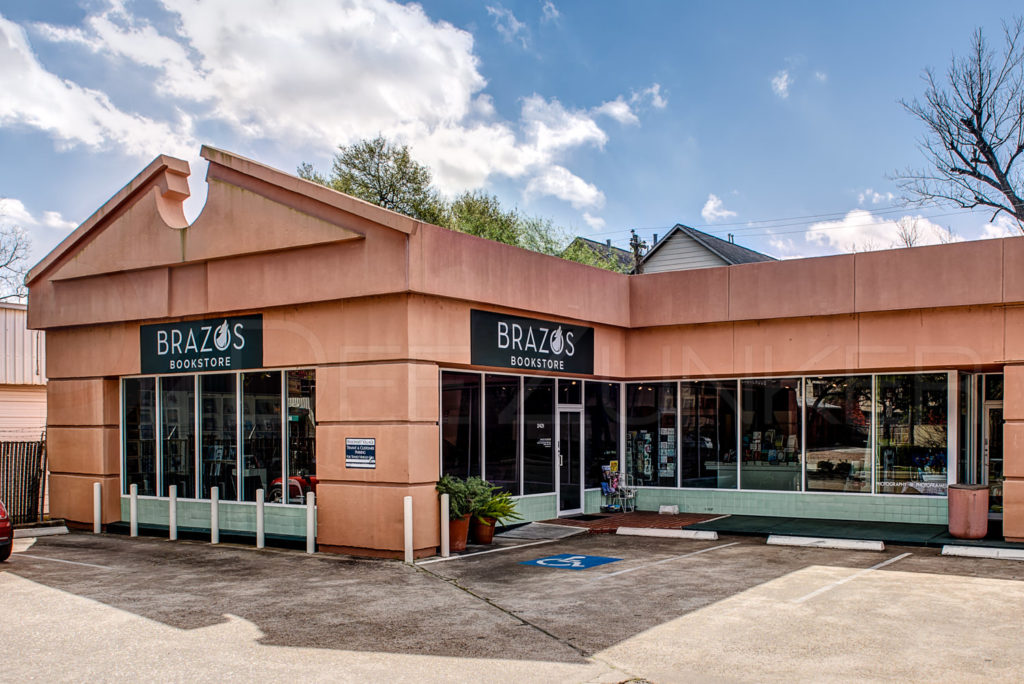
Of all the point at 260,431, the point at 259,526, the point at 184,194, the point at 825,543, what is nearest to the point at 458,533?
the point at 259,526

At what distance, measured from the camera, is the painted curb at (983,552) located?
13.2 meters

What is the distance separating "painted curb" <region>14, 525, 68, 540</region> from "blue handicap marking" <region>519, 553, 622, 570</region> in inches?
388

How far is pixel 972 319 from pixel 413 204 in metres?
30.6

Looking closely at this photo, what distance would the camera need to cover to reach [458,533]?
46.0 ft

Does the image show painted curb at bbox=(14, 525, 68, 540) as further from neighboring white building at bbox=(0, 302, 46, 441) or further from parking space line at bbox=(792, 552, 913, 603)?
parking space line at bbox=(792, 552, 913, 603)

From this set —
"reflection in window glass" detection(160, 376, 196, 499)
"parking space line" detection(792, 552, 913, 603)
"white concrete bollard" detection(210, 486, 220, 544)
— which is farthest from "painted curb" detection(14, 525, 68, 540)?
"parking space line" detection(792, 552, 913, 603)

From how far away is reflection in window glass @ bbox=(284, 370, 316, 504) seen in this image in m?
14.8

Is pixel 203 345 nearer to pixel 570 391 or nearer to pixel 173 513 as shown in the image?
pixel 173 513

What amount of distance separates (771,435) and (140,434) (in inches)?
490

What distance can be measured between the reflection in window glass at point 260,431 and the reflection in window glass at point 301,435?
0.28 m

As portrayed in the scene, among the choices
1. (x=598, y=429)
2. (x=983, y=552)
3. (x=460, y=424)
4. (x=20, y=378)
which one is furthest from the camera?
(x=20, y=378)

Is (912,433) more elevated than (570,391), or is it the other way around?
(570,391)

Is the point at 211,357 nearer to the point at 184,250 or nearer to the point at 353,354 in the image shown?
the point at 184,250

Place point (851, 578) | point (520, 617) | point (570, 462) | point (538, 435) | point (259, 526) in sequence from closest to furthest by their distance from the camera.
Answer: point (520, 617) < point (851, 578) < point (259, 526) < point (538, 435) < point (570, 462)
